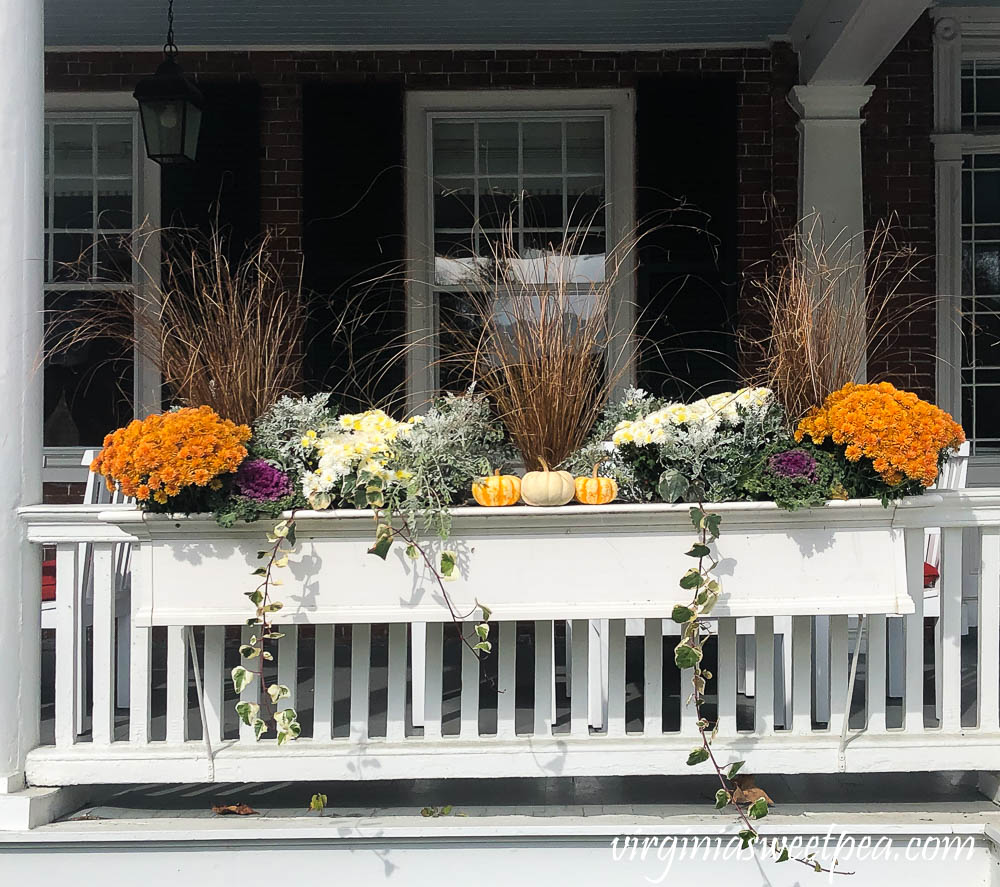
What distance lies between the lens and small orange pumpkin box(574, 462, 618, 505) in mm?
2543

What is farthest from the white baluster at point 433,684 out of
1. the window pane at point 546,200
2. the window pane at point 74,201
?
the window pane at point 74,201

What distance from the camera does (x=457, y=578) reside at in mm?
2516

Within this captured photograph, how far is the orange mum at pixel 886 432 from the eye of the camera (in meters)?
2.44

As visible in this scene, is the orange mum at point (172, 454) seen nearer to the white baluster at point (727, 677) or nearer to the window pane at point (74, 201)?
the white baluster at point (727, 677)

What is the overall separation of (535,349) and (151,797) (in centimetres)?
176

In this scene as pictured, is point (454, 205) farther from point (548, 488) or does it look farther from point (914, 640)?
point (914, 640)

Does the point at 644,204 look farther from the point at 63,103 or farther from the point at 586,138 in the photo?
the point at 63,103

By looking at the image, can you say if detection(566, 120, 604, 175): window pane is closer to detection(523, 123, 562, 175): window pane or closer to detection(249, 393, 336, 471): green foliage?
detection(523, 123, 562, 175): window pane

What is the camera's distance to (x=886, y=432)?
8.00 ft

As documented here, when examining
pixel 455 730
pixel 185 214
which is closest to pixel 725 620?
pixel 455 730

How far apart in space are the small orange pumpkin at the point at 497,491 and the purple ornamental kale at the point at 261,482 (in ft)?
1.58

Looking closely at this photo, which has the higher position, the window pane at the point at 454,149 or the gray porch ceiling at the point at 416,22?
the gray porch ceiling at the point at 416,22

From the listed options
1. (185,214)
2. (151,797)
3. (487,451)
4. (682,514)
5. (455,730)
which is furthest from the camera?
(185,214)

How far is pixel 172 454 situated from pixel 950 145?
4.49 m
